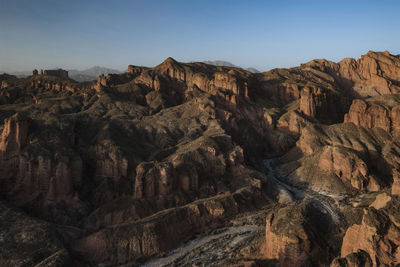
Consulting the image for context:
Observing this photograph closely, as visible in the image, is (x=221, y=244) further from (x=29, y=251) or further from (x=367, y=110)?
(x=367, y=110)

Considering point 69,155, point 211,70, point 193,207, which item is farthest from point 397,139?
point 211,70

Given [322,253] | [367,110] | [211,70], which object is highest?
[211,70]

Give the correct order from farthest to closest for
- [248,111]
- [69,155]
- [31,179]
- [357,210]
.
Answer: [248,111], [69,155], [31,179], [357,210]

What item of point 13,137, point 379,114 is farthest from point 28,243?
point 379,114

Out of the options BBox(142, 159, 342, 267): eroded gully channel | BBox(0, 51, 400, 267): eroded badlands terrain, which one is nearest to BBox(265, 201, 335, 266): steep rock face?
BBox(0, 51, 400, 267): eroded badlands terrain

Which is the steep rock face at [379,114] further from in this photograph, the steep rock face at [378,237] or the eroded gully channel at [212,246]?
the steep rock face at [378,237]

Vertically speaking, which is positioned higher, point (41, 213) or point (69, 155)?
point (69, 155)
